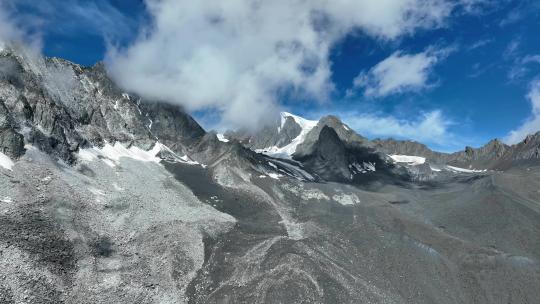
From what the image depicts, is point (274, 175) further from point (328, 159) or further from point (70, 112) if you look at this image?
point (328, 159)

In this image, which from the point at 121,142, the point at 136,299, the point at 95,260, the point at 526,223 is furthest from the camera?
the point at 121,142

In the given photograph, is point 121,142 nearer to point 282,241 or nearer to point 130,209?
point 130,209

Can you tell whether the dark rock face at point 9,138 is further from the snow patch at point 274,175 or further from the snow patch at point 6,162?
the snow patch at point 274,175

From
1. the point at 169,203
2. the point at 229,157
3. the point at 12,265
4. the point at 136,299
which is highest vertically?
the point at 229,157

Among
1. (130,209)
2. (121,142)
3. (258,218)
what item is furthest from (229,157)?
(130,209)

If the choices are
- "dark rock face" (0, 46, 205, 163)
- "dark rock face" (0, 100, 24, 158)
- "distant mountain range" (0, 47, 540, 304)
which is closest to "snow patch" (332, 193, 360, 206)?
"distant mountain range" (0, 47, 540, 304)

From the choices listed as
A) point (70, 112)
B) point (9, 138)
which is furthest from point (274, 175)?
point (9, 138)

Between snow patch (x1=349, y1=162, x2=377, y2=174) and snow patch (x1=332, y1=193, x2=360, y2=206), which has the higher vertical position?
snow patch (x1=349, y1=162, x2=377, y2=174)

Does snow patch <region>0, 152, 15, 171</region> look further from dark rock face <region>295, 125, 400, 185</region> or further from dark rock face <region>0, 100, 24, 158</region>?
dark rock face <region>295, 125, 400, 185</region>
